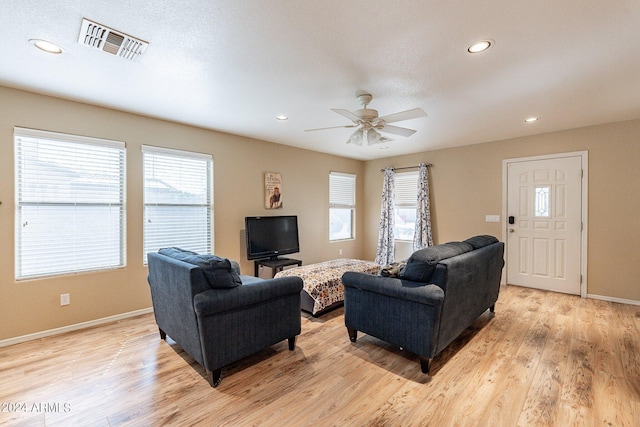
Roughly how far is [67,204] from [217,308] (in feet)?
7.84

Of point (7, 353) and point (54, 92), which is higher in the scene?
point (54, 92)

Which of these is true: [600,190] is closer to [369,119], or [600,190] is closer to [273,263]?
[369,119]

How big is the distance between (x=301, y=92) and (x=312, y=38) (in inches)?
37.1

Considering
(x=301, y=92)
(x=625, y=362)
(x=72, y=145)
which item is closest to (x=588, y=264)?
(x=625, y=362)

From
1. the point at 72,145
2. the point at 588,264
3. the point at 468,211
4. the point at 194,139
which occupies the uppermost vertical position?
the point at 194,139

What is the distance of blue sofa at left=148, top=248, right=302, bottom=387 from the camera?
215 centimetres

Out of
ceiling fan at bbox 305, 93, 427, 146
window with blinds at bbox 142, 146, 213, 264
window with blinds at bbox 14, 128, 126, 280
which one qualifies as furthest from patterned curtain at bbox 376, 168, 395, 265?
window with blinds at bbox 14, 128, 126, 280

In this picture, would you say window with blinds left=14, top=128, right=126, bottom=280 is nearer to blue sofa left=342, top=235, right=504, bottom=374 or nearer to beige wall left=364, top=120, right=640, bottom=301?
blue sofa left=342, top=235, right=504, bottom=374

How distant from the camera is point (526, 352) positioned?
8.92ft

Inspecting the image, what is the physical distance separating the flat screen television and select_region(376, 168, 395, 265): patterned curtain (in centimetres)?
216

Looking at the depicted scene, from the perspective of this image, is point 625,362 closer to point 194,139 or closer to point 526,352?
point 526,352

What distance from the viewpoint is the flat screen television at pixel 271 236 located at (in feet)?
15.1

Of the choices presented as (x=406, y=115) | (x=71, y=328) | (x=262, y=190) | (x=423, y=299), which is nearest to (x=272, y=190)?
(x=262, y=190)

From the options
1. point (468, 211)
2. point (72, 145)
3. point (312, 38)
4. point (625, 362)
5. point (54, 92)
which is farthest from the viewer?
point (468, 211)
